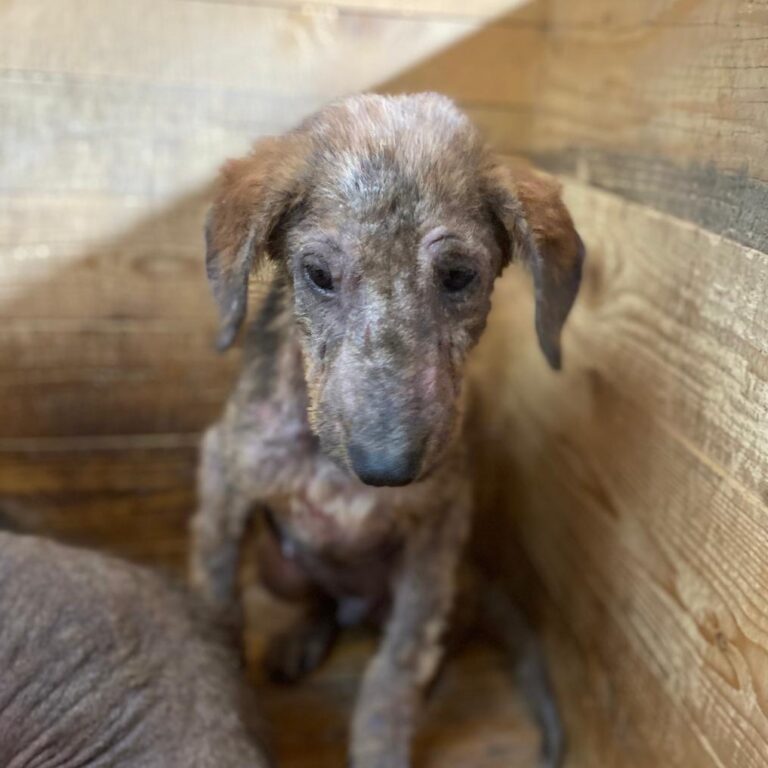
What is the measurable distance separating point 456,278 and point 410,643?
0.93m

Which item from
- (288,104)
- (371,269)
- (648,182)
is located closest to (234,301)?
(371,269)

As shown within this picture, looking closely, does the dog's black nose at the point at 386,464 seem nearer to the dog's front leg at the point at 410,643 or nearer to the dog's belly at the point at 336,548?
the dog's belly at the point at 336,548

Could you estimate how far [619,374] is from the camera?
197 cm

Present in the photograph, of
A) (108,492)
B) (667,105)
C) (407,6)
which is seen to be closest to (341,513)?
(108,492)

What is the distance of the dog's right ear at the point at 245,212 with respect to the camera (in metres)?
1.66

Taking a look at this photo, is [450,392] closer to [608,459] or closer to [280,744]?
[608,459]

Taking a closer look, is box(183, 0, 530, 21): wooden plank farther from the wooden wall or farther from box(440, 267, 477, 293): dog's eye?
box(440, 267, 477, 293): dog's eye

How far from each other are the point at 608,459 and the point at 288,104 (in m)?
1.21

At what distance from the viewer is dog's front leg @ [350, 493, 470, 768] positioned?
6.61 feet

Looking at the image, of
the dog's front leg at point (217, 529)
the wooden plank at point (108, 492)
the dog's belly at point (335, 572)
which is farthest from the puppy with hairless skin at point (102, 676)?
the wooden plank at point (108, 492)

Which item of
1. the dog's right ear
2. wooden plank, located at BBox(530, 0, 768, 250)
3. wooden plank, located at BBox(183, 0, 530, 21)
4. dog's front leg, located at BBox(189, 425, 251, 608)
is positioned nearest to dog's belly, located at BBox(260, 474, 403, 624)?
dog's front leg, located at BBox(189, 425, 251, 608)

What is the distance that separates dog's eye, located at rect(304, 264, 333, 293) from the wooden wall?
0.70m

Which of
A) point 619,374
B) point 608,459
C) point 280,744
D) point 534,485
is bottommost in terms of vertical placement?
point 280,744

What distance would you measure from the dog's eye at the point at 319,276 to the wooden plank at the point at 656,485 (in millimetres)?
699
